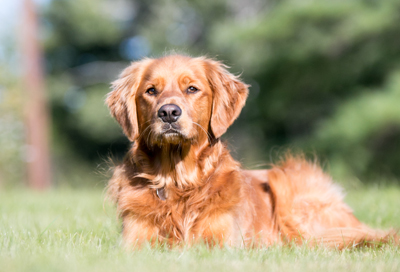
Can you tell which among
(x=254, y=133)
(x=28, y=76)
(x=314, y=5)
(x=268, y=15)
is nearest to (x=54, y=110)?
(x=28, y=76)

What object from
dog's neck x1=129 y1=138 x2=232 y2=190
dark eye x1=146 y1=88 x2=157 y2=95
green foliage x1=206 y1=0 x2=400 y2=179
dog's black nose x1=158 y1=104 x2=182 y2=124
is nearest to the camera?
dog's black nose x1=158 y1=104 x2=182 y2=124

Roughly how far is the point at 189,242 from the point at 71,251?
970 mm

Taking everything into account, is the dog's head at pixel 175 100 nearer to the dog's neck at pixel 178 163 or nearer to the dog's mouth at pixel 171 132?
the dog's mouth at pixel 171 132

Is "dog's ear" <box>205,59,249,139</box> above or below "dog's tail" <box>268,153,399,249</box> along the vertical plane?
above

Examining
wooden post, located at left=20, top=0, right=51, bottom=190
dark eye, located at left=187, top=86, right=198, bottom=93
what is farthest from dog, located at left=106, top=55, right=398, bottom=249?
wooden post, located at left=20, top=0, right=51, bottom=190

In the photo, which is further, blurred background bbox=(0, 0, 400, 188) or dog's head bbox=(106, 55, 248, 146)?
blurred background bbox=(0, 0, 400, 188)

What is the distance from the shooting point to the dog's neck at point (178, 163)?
3861mm

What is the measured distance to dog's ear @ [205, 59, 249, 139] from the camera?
409 centimetres

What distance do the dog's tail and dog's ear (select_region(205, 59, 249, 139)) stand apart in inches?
41.1

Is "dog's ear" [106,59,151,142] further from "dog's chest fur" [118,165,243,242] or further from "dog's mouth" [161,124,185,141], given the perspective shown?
"dog's chest fur" [118,165,243,242]

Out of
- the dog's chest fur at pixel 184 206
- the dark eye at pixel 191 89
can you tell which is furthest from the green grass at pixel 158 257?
the dark eye at pixel 191 89

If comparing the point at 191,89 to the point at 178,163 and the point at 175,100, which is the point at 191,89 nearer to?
the point at 175,100

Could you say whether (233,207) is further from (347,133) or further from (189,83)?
(347,133)

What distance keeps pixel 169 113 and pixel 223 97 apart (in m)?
0.77
